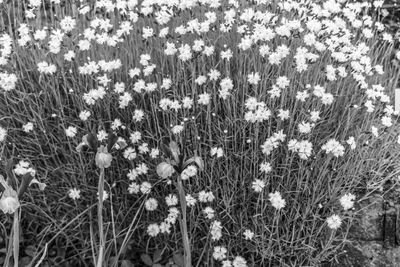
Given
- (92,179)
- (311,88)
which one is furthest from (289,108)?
(92,179)

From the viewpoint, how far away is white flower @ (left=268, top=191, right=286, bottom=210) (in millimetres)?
2111

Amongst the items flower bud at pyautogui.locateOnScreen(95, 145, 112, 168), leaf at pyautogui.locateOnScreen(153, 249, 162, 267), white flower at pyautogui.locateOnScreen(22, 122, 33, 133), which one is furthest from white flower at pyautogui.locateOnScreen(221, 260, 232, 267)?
white flower at pyautogui.locateOnScreen(22, 122, 33, 133)

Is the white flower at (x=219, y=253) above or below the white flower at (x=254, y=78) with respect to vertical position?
below

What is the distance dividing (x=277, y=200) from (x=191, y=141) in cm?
49

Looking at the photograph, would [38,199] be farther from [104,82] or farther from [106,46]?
[106,46]

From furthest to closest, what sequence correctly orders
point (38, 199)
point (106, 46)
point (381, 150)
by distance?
point (381, 150) < point (106, 46) < point (38, 199)

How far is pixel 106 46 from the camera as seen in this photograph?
2.45 m

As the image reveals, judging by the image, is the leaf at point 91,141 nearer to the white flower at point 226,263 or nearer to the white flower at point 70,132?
the white flower at point 70,132

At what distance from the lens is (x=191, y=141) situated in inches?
91.3

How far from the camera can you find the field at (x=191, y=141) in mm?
2201

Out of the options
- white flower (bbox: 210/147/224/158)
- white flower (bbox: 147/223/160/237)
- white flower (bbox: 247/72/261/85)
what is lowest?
white flower (bbox: 147/223/160/237)

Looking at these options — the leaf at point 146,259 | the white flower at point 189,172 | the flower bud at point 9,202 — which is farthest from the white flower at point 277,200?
the flower bud at point 9,202

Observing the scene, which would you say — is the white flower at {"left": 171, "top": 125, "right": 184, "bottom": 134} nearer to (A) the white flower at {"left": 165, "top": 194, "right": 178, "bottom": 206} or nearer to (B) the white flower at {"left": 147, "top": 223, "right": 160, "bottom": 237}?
(A) the white flower at {"left": 165, "top": 194, "right": 178, "bottom": 206}

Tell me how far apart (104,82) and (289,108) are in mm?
871
